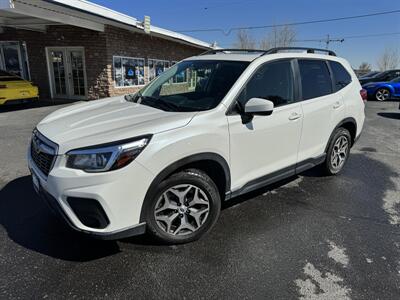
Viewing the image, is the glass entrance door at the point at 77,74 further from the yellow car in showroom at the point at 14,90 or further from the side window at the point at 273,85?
the side window at the point at 273,85

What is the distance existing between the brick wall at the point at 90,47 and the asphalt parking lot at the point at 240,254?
9.78 m

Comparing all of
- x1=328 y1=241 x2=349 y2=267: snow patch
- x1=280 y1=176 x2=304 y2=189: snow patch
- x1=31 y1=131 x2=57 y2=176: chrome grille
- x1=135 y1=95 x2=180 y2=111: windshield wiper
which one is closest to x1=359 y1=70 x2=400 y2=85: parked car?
x1=280 y1=176 x2=304 y2=189: snow patch

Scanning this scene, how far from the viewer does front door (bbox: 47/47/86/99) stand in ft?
44.7

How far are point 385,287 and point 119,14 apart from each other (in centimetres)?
1184

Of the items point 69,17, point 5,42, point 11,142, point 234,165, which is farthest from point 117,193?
point 5,42

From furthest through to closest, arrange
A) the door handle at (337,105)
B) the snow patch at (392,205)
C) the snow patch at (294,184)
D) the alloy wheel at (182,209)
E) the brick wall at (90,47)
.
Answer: the brick wall at (90,47)
the snow patch at (294,184)
the door handle at (337,105)
the snow patch at (392,205)
the alloy wheel at (182,209)

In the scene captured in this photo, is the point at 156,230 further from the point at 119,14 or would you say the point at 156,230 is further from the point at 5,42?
the point at 5,42

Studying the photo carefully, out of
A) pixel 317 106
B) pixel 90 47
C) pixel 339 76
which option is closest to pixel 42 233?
pixel 317 106

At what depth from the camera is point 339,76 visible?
181 inches

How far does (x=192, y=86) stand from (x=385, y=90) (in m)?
16.0

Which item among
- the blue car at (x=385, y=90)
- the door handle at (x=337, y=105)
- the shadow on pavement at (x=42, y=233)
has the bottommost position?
the shadow on pavement at (x=42, y=233)

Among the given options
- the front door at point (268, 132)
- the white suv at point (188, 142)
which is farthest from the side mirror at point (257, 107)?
the front door at point (268, 132)

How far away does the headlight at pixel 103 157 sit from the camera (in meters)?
2.38

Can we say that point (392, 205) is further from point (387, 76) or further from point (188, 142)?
point (387, 76)
